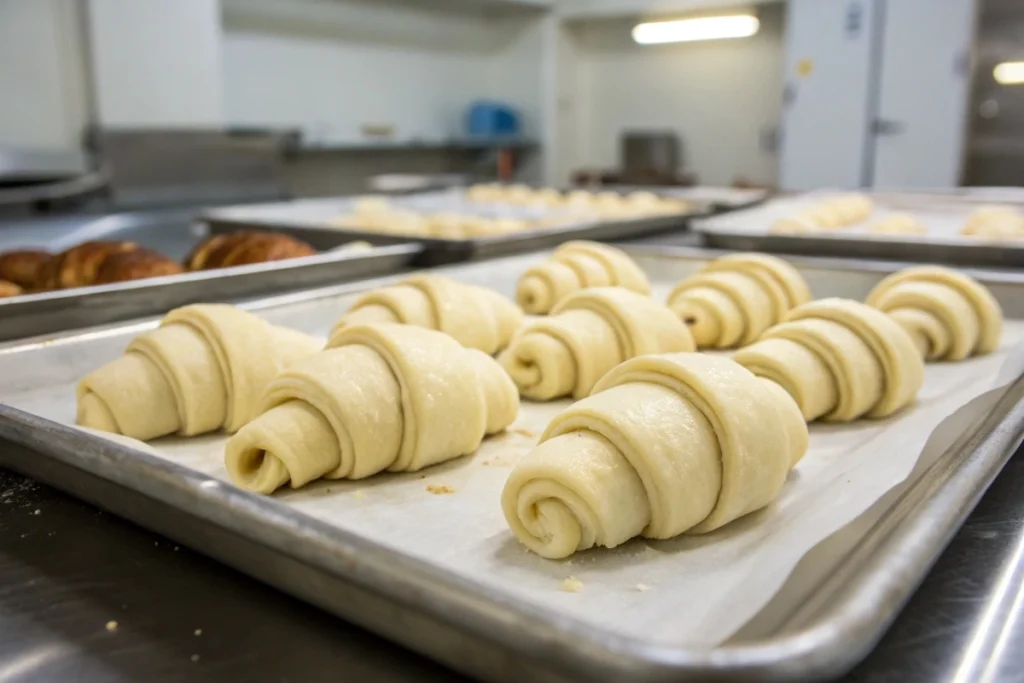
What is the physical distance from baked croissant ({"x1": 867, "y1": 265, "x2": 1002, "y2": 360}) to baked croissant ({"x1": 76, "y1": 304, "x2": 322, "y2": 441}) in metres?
1.28

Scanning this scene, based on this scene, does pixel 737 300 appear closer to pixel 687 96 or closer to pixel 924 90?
pixel 924 90

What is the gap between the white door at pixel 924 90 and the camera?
6.66 meters

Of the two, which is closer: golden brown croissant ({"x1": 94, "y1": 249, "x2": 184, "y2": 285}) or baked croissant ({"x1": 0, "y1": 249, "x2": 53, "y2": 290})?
golden brown croissant ({"x1": 94, "y1": 249, "x2": 184, "y2": 285})

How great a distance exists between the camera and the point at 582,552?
103 cm

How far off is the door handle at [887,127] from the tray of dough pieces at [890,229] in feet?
9.74

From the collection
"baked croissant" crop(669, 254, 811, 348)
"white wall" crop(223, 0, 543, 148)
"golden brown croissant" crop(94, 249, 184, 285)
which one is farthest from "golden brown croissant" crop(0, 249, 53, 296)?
"white wall" crop(223, 0, 543, 148)

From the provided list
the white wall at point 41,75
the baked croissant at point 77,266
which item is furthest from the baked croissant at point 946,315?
the white wall at point 41,75

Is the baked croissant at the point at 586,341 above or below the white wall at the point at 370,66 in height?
below

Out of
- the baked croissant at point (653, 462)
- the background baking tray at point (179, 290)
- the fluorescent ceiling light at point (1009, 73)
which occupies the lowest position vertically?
the baked croissant at point (653, 462)

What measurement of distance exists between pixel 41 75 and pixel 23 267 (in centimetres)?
336

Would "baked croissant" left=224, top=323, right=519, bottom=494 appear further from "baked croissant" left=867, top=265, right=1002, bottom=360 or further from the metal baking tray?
the metal baking tray

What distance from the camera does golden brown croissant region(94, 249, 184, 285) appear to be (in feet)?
7.10

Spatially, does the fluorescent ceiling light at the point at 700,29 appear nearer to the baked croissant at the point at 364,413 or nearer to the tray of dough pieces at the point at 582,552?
the tray of dough pieces at the point at 582,552

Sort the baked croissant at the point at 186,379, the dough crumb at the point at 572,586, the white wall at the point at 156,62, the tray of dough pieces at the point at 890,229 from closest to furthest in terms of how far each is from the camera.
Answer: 1. the dough crumb at the point at 572,586
2. the baked croissant at the point at 186,379
3. the tray of dough pieces at the point at 890,229
4. the white wall at the point at 156,62
